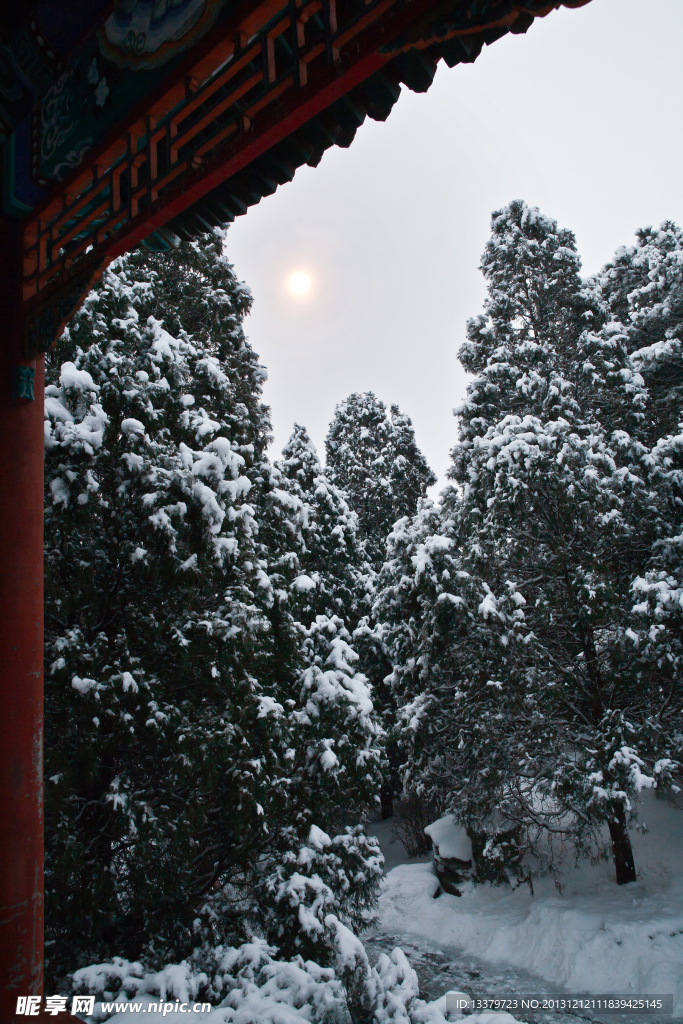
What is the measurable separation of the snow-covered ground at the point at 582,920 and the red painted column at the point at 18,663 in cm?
761

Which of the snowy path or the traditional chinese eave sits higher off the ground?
the traditional chinese eave

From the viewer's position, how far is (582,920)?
912 centimetres

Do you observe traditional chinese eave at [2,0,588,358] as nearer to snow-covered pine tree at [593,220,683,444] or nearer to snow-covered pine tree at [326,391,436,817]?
snow-covered pine tree at [593,220,683,444]

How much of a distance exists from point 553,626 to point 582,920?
13.9 ft

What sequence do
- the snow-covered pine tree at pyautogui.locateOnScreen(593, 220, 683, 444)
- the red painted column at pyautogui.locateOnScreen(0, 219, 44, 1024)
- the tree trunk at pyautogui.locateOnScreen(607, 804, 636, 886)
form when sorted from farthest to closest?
the snow-covered pine tree at pyautogui.locateOnScreen(593, 220, 683, 444), the tree trunk at pyautogui.locateOnScreen(607, 804, 636, 886), the red painted column at pyautogui.locateOnScreen(0, 219, 44, 1024)

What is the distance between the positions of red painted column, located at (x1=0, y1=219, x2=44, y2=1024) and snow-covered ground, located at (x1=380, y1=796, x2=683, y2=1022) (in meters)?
7.61

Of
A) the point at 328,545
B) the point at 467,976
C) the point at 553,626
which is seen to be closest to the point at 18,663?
the point at 553,626

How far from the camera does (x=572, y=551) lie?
9.91m

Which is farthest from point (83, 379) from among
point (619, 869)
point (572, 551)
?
point (619, 869)

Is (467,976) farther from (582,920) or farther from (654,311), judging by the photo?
(654,311)

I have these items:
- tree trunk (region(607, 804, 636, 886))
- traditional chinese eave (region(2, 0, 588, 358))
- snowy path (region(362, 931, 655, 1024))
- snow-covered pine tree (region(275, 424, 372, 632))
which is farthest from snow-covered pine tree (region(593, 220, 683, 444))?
traditional chinese eave (region(2, 0, 588, 358))

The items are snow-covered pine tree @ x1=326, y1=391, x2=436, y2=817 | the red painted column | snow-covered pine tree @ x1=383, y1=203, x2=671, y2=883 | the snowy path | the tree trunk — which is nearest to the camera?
the red painted column

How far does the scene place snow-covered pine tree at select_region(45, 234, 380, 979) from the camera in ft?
18.5

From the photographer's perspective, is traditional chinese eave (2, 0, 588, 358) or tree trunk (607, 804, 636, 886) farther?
tree trunk (607, 804, 636, 886)
